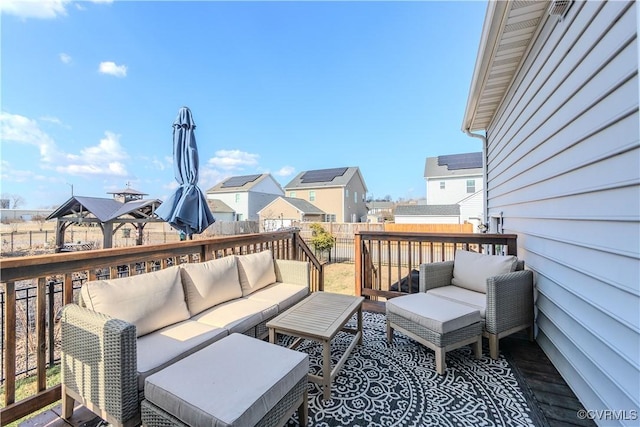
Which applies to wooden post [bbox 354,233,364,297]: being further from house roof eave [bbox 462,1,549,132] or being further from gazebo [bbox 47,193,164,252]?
gazebo [bbox 47,193,164,252]

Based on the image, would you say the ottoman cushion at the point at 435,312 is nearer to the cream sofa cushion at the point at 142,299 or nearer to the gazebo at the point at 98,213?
the cream sofa cushion at the point at 142,299

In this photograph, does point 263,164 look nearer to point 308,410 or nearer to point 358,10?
point 358,10

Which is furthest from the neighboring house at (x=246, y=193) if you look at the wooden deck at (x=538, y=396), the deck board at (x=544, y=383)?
the deck board at (x=544, y=383)

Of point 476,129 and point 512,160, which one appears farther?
point 476,129

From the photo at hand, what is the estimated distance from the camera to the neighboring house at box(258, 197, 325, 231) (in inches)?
771

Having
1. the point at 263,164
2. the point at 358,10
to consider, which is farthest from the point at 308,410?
the point at 263,164

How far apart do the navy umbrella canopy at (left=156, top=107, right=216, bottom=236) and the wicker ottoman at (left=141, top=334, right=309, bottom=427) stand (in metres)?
1.75

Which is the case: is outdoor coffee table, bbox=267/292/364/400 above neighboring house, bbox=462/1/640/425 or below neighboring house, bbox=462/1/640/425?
below

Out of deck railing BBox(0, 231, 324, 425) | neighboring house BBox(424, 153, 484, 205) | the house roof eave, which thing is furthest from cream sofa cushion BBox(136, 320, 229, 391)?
neighboring house BBox(424, 153, 484, 205)

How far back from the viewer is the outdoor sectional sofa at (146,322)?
1458 millimetres

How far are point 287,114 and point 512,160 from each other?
13.6 meters

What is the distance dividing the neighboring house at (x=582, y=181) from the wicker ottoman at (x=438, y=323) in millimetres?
678

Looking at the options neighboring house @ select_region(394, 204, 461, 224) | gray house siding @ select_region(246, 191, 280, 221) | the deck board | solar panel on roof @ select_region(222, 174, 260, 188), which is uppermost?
solar panel on roof @ select_region(222, 174, 260, 188)

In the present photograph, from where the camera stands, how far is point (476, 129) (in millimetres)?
5785
